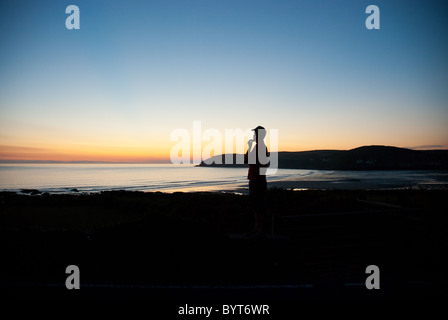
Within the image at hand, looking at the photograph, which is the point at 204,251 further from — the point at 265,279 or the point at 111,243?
the point at 111,243

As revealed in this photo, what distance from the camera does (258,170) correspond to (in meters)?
5.10

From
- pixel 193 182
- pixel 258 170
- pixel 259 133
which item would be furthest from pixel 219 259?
pixel 193 182

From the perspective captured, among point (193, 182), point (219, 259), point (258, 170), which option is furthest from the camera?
point (193, 182)

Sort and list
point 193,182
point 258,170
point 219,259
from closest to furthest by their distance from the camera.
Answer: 1. point 219,259
2. point 258,170
3. point 193,182

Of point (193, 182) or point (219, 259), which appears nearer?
point (219, 259)

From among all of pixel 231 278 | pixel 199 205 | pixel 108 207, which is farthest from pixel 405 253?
pixel 108 207

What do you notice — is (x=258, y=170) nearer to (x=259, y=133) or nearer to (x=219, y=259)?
(x=259, y=133)

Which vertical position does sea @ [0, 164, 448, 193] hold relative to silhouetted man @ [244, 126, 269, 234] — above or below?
below

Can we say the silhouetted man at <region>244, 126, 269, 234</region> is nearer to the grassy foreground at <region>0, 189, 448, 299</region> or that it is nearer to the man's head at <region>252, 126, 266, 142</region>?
the man's head at <region>252, 126, 266, 142</region>

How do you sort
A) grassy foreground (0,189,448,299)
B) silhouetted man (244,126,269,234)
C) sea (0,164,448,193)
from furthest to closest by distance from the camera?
1. sea (0,164,448,193)
2. silhouetted man (244,126,269,234)
3. grassy foreground (0,189,448,299)

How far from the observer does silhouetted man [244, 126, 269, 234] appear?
5102 millimetres

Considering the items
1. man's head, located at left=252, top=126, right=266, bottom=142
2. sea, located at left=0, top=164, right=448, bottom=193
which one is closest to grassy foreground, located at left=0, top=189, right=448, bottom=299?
man's head, located at left=252, top=126, right=266, bottom=142

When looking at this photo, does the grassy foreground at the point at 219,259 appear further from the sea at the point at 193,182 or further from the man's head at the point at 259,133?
the sea at the point at 193,182

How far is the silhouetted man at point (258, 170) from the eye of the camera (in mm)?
5102
